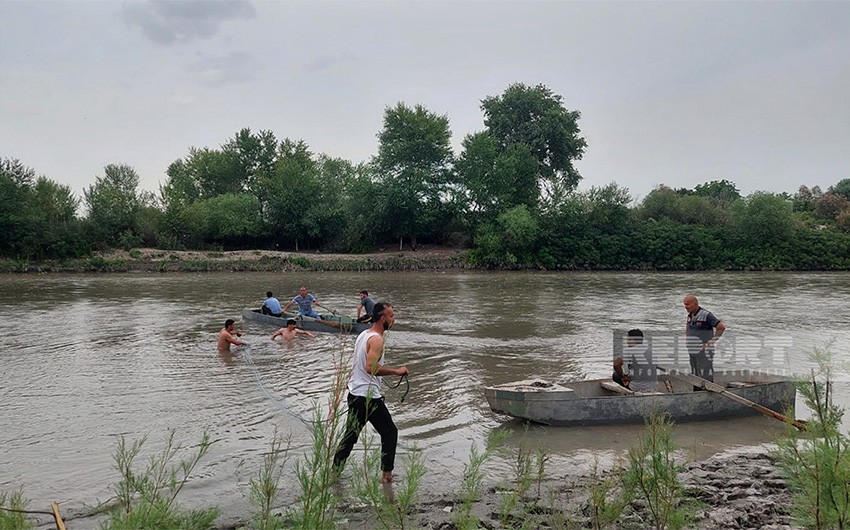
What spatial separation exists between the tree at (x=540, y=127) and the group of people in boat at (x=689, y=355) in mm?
48260

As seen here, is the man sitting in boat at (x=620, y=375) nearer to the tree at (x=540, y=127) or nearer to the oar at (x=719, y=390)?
the oar at (x=719, y=390)

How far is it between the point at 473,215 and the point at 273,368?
40.5 metres

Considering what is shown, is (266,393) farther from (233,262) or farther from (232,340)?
(233,262)

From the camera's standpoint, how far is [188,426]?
948 centimetres

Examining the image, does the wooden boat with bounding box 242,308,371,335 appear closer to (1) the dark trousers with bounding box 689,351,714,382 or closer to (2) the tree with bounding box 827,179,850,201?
(1) the dark trousers with bounding box 689,351,714,382

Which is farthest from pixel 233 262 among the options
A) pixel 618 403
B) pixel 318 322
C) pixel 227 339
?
pixel 618 403

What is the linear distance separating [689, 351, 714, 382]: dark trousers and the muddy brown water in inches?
33.1

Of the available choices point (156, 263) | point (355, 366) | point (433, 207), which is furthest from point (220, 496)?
point (433, 207)

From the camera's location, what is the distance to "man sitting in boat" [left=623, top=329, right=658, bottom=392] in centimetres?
1008

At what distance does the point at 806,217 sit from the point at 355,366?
→ 230ft

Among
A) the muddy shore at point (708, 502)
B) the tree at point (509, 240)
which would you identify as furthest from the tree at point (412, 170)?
the muddy shore at point (708, 502)

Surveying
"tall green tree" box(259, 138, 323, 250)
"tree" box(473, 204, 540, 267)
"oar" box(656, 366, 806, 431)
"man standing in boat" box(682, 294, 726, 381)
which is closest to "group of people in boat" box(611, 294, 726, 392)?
"man standing in boat" box(682, 294, 726, 381)

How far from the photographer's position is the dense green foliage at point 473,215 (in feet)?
161

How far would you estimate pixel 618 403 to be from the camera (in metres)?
8.93
